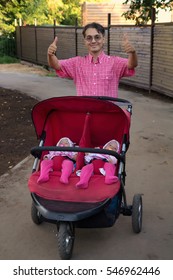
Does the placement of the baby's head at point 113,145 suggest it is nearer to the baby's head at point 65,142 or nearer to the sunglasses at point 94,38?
the baby's head at point 65,142

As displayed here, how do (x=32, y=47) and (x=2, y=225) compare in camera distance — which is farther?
(x=32, y=47)

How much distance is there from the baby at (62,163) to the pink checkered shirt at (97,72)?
56 centimetres

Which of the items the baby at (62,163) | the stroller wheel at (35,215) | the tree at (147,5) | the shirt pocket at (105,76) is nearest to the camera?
the baby at (62,163)

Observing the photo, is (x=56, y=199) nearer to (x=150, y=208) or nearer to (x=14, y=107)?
(x=150, y=208)

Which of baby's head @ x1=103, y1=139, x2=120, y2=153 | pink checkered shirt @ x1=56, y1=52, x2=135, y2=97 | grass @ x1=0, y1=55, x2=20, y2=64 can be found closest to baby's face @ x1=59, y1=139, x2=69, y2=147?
baby's head @ x1=103, y1=139, x2=120, y2=153

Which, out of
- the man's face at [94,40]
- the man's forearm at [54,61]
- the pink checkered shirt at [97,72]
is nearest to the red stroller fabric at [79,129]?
the pink checkered shirt at [97,72]

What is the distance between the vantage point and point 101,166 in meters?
3.54

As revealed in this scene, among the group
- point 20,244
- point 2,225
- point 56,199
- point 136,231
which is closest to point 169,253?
point 136,231

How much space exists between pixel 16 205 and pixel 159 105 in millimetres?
6163

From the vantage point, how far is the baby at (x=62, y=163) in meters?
3.42

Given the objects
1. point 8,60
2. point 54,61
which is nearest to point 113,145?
point 54,61

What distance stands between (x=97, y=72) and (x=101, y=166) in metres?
0.90

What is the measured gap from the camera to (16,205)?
4.46 metres

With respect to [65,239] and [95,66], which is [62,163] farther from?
[95,66]
